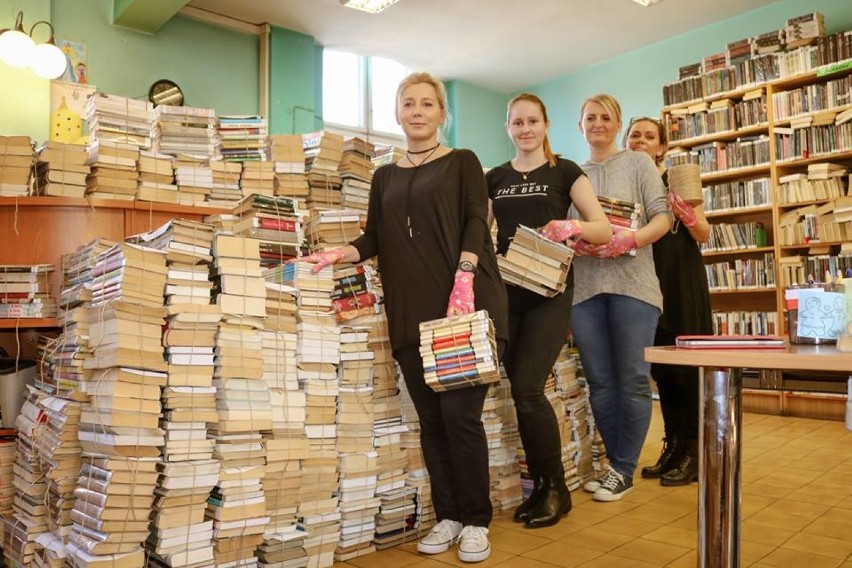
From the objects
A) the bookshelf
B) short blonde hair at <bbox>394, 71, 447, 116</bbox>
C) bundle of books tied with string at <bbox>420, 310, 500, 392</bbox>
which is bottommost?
bundle of books tied with string at <bbox>420, 310, 500, 392</bbox>

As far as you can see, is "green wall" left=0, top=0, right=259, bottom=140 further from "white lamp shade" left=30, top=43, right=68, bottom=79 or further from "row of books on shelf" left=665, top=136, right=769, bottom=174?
"row of books on shelf" left=665, top=136, right=769, bottom=174

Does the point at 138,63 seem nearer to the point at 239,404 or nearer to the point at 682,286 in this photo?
the point at 239,404

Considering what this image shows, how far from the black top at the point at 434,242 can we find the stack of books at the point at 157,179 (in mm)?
1426

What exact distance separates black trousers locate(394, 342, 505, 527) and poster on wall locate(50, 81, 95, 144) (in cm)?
450

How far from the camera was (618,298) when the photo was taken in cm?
276

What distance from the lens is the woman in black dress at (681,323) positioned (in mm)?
3064

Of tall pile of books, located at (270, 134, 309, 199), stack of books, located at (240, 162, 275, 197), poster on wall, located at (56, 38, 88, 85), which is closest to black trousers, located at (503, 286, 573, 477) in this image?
tall pile of books, located at (270, 134, 309, 199)

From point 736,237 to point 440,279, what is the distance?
4.82 metres

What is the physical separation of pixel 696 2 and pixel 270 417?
20.7 feet

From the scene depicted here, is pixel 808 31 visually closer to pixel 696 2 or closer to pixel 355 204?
pixel 696 2

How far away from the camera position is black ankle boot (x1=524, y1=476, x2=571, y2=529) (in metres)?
2.50

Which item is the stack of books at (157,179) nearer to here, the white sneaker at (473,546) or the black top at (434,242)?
the black top at (434,242)

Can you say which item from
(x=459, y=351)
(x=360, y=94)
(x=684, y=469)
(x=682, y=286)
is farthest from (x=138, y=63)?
(x=684, y=469)

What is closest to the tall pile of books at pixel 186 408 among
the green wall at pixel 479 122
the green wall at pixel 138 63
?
the green wall at pixel 138 63
